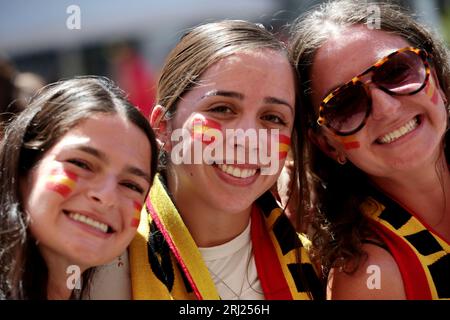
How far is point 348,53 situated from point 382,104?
0.74 ft

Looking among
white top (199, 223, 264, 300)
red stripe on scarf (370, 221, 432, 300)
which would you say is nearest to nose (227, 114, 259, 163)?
white top (199, 223, 264, 300)

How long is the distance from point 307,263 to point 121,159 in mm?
763

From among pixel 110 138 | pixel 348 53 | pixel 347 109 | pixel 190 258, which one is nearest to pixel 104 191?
pixel 110 138

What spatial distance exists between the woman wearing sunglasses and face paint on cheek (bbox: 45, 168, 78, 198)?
90cm

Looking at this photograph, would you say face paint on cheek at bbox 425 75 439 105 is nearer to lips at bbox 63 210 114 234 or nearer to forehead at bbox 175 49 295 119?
forehead at bbox 175 49 295 119

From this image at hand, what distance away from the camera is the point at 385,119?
6.55ft

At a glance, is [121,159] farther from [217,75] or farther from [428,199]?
[428,199]

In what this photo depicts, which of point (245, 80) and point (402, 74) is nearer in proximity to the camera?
point (245, 80)

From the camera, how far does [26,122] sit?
168cm

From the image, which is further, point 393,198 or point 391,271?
point 393,198

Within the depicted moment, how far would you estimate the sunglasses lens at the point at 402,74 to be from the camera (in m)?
1.99

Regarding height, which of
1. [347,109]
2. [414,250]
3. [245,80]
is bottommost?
[414,250]

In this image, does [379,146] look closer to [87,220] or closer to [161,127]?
[161,127]

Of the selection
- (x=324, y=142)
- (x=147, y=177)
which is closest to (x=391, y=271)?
(x=324, y=142)
